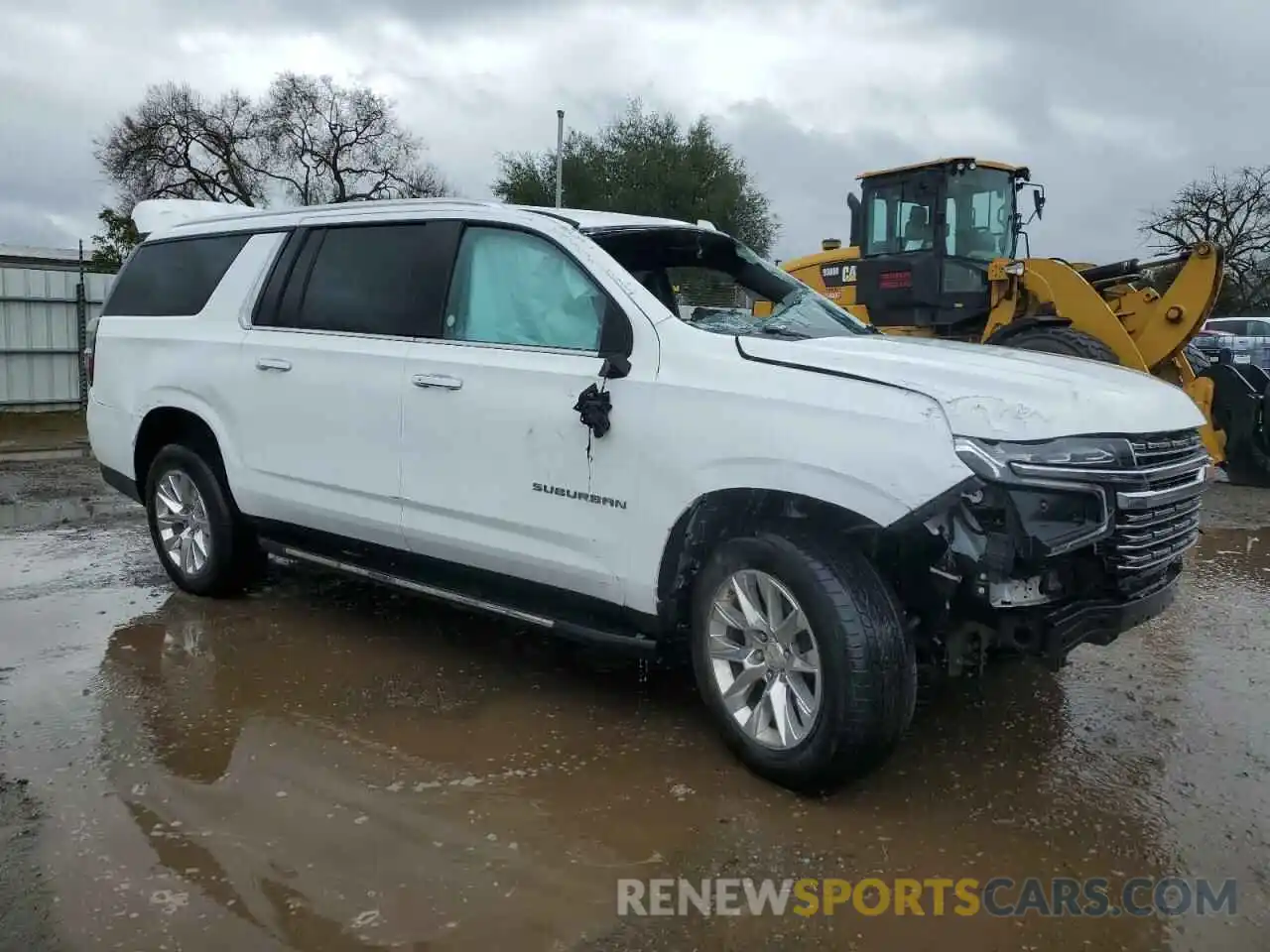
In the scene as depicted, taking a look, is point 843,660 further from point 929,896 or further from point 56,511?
point 56,511

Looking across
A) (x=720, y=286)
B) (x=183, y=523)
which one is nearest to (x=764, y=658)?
(x=720, y=286)

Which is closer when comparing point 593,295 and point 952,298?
point 593,295

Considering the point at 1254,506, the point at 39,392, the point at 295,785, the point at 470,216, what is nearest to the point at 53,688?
the point at 295,785

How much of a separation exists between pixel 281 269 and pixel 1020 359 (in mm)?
3344

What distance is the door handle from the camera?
14.0 ft

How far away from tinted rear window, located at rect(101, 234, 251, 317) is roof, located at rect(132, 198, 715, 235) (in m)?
0.13

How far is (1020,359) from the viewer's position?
3.76 m

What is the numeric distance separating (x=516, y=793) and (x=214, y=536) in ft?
8.75

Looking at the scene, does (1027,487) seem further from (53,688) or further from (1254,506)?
(1254,506)

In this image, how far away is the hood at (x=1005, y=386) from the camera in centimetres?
316

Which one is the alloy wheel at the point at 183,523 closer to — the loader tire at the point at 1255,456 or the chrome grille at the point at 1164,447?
the chrome grille at the point at 1164,447

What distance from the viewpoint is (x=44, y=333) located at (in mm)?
16031

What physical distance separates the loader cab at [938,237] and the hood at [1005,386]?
725cm

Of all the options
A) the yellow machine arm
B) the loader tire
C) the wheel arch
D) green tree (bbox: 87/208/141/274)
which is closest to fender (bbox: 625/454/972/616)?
the wheel arch
